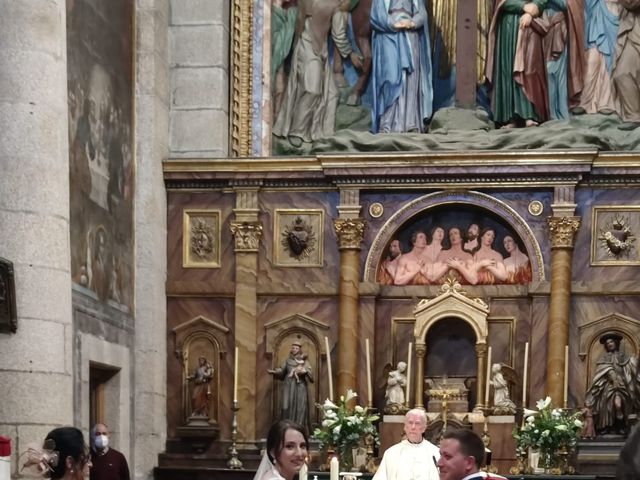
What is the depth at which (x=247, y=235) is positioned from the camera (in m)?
19.0

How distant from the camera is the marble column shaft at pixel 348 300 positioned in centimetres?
1842

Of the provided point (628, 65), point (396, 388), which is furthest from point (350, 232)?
point (628, 65)

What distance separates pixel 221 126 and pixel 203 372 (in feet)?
10.2

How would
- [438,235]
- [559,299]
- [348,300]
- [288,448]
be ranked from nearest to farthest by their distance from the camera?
[288,448] < [559,299] < [348,300] < [438,235]

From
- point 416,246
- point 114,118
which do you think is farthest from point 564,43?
point 114,118

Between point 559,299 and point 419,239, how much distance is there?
6.29ft

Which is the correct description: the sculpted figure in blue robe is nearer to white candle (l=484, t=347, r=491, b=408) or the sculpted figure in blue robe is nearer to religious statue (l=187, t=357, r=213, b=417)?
white candle (l=484, t=347, r=491, b=408)

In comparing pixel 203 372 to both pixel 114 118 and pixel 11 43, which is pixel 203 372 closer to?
pixel 114 118

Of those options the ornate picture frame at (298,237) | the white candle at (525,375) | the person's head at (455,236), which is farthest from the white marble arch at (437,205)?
the white candle at (525,375)

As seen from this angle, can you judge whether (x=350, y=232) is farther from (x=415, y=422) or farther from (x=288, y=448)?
(x=288, y=448)

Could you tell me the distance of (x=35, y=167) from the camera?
1431 cm

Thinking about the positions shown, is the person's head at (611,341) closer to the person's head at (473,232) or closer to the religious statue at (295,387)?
the person's head at (473,232)

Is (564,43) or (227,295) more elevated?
(564,43)

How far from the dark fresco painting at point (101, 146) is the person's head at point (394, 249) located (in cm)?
317
